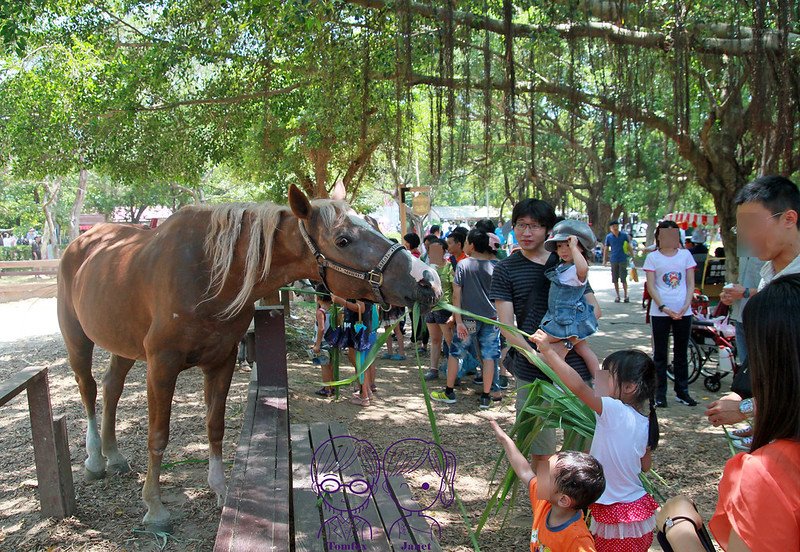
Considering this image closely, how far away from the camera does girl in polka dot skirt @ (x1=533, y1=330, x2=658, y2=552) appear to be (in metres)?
2.59

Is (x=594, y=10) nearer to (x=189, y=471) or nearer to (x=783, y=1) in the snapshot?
(x=783, y=1)

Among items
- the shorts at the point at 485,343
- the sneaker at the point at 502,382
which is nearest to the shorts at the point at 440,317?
the shorts at the point at 485,343

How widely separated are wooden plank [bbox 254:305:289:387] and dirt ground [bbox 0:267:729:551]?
86cm

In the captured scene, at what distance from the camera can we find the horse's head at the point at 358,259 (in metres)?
3.01

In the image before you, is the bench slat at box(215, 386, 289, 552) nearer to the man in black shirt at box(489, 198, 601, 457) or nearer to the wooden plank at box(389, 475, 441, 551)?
the wooden plank at box(389, 475, 441, 551)

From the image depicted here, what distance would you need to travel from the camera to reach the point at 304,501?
10.3ft

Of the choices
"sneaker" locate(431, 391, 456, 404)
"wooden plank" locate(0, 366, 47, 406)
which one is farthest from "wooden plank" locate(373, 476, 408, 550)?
"sneaker" locate(431, 391, 456, 404)

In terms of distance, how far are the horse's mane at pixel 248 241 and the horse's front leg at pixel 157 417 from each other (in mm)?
451

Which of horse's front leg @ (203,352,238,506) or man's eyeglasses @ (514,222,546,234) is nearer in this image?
man's eyeglasses @ (514,222,546,234)

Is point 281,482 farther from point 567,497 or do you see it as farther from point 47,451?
point 47,451

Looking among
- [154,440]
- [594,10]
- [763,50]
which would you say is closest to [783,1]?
[763,50]

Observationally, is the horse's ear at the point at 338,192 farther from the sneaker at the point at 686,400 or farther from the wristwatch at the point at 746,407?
the sneaker at the point at 686,400

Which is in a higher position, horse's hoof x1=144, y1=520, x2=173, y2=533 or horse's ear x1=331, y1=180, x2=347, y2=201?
horse's ear x1=331, y1=180, x2=347, y2=201

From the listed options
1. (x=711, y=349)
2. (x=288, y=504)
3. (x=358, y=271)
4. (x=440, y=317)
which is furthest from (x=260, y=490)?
(x=711, y=349)
